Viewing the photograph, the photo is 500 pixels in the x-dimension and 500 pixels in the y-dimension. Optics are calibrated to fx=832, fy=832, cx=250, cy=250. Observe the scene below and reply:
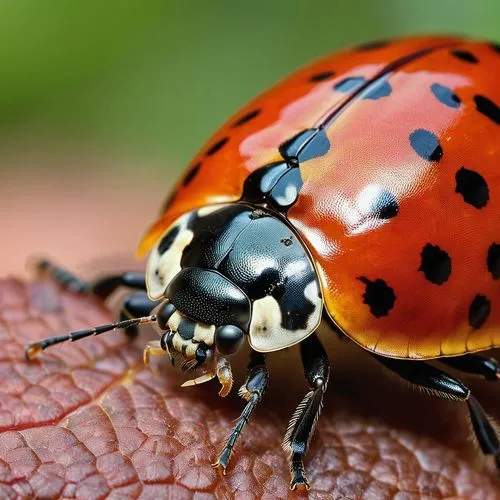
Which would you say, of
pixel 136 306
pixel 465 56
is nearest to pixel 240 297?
pixel 136 306

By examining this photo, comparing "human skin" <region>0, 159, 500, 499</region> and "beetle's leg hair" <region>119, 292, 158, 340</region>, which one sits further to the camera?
"beetle's leg hair" <region>119, 292, 158, 340</region>

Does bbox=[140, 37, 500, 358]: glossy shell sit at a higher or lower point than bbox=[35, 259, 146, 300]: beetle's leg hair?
higher

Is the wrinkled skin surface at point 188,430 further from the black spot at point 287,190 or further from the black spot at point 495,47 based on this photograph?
the black spot at point 495,47

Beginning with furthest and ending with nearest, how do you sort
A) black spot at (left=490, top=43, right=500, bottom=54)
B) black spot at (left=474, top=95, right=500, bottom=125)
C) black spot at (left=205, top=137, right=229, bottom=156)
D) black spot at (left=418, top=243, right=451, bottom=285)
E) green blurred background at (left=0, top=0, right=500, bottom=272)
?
green blurred background at (left=0, top=0, right=500, bottom=272), black spot at (left=490, top=43, right=500, bottom=54), black spot at (left=205, top=137, right=229, bottom=156), black spot at (left=474, top=95, right=500, bottom=125), black spot at (left=418, top=243, right=451, bottom=285)

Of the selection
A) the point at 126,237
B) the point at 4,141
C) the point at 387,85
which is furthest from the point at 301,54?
the point at 387,85

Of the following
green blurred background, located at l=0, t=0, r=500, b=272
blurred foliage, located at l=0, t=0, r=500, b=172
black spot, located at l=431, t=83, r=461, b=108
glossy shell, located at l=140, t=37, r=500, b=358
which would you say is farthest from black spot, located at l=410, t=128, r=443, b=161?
blurred foliage, located at l=0, t=0, r=500, b=172

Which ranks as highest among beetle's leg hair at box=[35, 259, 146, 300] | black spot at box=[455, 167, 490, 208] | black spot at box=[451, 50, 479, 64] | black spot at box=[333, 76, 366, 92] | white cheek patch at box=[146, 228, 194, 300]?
black spot at box=[451, 50, 479, 64]

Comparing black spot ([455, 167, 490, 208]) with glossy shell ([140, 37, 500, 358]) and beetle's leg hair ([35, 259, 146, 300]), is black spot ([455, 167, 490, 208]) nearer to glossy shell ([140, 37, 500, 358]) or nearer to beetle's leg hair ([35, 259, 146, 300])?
glossy shell ([140, 37, 500, 358])

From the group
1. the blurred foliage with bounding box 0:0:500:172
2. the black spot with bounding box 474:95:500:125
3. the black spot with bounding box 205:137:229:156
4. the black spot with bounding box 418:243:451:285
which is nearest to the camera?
the black spot with bounding box 418:243:451:285
